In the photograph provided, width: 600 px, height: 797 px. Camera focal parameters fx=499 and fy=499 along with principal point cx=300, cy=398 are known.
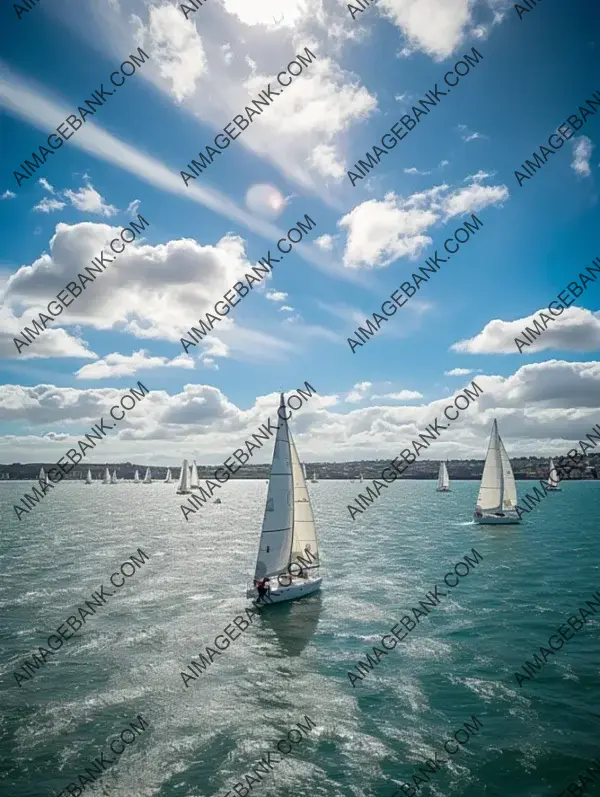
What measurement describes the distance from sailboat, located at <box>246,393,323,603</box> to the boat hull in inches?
1982

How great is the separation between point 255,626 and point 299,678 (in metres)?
8.33

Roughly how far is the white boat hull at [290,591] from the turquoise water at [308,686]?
2.19ft

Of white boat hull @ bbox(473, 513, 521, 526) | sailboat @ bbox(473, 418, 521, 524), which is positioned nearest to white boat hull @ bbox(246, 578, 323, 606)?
sailboat @ bbox(473, 418, 521, 524)

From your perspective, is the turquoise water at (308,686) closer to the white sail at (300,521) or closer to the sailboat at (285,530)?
the sailboat at (285,530)

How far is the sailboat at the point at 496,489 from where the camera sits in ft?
253

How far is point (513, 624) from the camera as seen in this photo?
31.4 m

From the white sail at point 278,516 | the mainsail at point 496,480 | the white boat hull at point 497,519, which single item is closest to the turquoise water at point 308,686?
the white sail at point 278,516

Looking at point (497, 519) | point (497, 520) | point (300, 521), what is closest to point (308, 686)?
point (300, 521)

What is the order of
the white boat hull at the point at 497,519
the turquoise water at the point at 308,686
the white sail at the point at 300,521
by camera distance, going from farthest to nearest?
the white boat hull at the point at 497,519 → the white sail at the point at 300,521 → the turquoise water at the point at 308,686

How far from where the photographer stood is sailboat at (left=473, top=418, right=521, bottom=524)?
253ft

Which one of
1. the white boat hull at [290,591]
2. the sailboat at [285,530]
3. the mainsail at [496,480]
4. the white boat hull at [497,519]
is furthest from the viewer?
the white boat hull at [497,519]

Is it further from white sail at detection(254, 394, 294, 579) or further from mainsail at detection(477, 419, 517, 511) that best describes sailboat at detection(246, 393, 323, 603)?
mainsail at detection(477, 419, 517, 511)

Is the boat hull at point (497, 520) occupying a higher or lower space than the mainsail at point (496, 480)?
lower

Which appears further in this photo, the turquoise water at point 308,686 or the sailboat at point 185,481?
the sailboat at point 185,481
